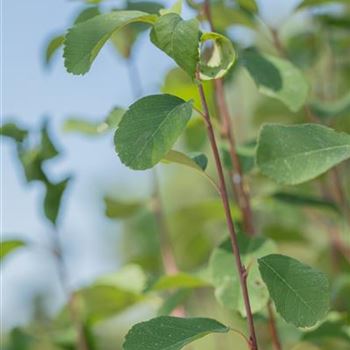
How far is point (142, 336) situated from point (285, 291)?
16 centimetres

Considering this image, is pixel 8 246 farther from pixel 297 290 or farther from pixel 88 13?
pixel 297 290

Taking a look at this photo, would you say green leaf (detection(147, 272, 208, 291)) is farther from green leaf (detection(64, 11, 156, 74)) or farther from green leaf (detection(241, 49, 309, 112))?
green leaf (detection(64, 11, 156, 74))

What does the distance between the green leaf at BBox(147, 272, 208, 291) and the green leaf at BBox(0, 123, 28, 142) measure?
32cm

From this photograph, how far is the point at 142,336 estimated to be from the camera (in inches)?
32.6

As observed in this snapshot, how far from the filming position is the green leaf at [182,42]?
80cm

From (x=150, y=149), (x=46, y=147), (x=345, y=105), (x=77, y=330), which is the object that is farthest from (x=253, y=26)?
(x=150, y=149)

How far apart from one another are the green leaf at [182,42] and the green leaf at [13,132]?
0.50 meters

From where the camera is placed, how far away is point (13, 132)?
1.26 meters

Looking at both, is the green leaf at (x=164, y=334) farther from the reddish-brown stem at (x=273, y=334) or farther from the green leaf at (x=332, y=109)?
the green leaf at (x=332, y=109)

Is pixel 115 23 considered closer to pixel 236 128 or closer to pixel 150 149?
pixel 150 149

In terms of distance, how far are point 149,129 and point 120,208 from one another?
737mm

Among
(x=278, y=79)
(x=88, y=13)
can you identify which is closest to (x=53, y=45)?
(x=88, y=13)

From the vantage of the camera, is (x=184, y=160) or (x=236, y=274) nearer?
(x=184, y=160)

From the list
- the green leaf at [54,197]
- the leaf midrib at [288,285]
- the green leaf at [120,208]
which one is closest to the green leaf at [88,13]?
the green leaf at [54,197]
